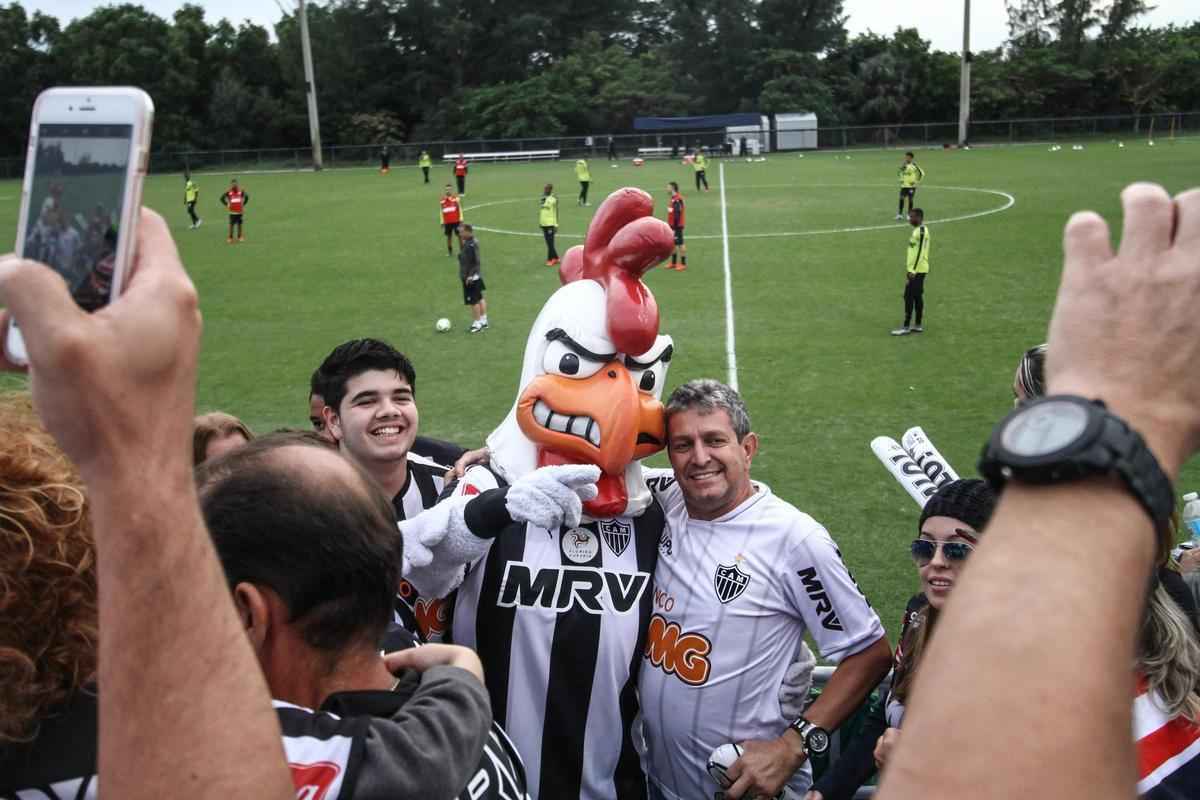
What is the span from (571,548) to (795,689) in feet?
3.06

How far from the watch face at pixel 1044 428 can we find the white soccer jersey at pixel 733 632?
2.50 m

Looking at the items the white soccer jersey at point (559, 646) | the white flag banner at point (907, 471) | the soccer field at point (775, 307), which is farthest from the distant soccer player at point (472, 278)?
the white soccer jersey at point (559, 646)

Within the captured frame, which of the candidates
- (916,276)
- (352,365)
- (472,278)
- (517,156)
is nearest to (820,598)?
(352,365)

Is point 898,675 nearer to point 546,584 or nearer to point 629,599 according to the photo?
point 629,599

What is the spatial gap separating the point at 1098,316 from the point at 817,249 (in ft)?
70.1

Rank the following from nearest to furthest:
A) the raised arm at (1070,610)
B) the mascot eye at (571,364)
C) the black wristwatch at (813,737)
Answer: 1. the raised arm at (1070,610)
2. the black wristwatch at (813,737)
3. the mascot eye at (571,364)

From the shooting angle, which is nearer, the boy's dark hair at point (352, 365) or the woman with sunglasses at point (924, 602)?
the woman with sunglasses at point (924, 602)

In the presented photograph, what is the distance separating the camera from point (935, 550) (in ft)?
10.8

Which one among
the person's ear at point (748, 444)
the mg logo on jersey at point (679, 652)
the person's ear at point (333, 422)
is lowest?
the mg logo on jersey at point (679, 652)

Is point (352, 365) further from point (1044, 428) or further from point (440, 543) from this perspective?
point (1044, 428)

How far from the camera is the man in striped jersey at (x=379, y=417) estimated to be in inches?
161

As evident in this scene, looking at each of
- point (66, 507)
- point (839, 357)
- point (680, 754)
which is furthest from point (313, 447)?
point (839, 357)

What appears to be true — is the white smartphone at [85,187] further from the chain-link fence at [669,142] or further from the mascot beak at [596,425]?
the chain-link fence at [669,142]

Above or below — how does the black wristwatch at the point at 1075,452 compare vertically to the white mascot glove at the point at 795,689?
above
